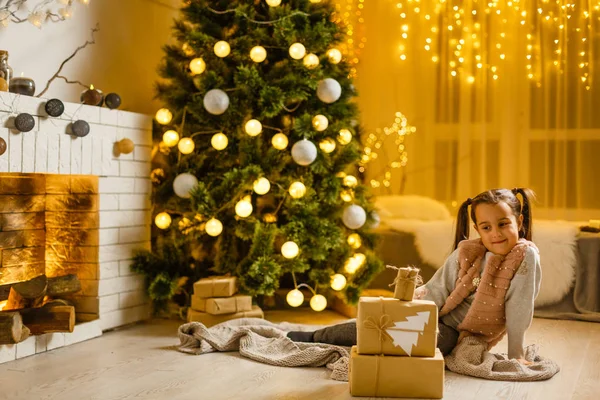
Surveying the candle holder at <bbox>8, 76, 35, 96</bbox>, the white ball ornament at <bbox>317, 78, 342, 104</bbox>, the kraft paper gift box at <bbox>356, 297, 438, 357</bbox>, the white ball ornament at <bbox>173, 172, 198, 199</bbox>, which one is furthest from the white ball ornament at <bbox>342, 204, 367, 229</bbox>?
the candle holder at <bbox>8, 76, 35, 96</bbox>

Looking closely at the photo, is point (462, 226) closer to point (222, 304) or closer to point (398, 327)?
point (398, 327)

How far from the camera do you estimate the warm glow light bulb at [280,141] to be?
3428 mm

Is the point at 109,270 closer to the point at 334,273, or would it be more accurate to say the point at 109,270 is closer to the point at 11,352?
the point at 11,352

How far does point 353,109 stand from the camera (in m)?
3.59

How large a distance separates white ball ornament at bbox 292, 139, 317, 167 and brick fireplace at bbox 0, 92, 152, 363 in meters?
0.75

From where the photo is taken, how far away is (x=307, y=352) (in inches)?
109

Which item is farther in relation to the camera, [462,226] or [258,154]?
[258,154]

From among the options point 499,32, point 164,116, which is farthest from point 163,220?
point 499,32

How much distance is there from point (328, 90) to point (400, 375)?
154cm

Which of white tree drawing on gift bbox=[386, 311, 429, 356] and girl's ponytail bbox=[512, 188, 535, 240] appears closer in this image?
white tree drawing on gift bbox=[386, 311, 429, 356]

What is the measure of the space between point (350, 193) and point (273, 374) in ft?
3.94

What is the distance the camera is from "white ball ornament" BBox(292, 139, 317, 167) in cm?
333

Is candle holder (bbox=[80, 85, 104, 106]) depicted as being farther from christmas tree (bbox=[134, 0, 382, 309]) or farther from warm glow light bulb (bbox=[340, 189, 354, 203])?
warm glow light bulb (bbox=[340, 189, 354, 203])

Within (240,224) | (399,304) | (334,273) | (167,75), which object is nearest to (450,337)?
(399,304)
